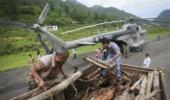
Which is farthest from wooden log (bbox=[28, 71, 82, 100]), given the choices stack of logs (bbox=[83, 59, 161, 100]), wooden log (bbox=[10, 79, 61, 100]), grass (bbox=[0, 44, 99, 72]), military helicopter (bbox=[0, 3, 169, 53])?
grass (bbox=[0, 44, 99, 72])

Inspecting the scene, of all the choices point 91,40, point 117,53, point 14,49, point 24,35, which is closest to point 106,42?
point 117,53

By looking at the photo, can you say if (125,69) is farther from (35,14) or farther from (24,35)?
(35,14)

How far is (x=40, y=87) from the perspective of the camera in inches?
338

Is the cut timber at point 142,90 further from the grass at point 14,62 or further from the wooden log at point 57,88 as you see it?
the grass at point 14,62

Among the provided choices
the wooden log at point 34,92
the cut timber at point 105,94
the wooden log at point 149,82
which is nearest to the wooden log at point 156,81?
the wooden log at point 149,82

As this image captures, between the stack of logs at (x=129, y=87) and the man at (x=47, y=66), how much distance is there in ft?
4.49

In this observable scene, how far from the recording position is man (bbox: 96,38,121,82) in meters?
10.3

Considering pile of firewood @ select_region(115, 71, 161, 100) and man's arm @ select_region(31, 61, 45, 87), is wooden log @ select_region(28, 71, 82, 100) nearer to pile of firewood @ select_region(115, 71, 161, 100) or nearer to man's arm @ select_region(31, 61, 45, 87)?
man's arm @ select_region(31, 61, 45, 87)

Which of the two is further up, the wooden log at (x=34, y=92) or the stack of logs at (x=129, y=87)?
the wooden log at (x=34, y=92)

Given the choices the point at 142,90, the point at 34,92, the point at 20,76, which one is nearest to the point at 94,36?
the point at 20,76

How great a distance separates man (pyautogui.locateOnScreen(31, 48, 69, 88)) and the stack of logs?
4.49ft

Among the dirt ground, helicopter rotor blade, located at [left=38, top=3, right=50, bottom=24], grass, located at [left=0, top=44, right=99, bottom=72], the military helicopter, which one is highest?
helicopter rotor blade, located at [left=38, top=3, right=50, bottom=24]

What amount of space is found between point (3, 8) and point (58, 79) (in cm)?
10659

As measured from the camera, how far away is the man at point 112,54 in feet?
33.8
